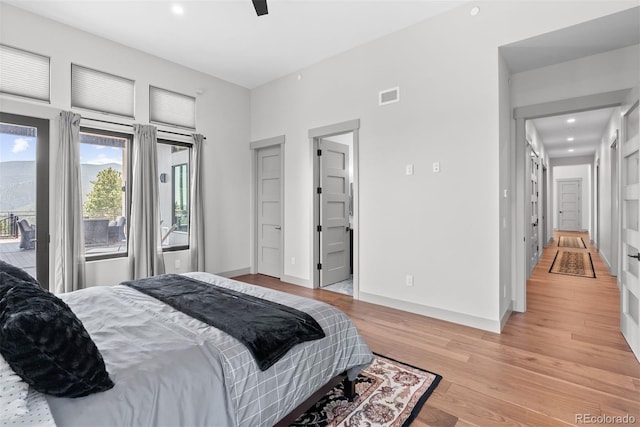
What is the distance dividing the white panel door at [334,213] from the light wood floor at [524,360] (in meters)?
0.86

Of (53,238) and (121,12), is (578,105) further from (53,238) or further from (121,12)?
(53,238)

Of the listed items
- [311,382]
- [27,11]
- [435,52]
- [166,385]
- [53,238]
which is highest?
[27,11]

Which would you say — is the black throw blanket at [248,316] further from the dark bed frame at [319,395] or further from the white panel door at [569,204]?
the white panel door at [569,204]

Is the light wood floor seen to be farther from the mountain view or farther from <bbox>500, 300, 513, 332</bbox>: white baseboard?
the mountain view

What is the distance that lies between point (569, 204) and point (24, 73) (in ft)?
54.8

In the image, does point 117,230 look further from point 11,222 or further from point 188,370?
point 188,370

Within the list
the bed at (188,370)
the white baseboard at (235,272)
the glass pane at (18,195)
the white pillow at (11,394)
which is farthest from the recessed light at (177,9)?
the white baseboard at (235,272)

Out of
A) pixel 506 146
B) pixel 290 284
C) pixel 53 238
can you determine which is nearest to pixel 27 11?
pixel 53 238

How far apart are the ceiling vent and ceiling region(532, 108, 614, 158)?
2.82m

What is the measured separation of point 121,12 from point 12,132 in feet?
5.62

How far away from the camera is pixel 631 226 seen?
2785mm

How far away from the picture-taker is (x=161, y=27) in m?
3.70

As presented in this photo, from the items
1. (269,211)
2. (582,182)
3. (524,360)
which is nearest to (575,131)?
(524,360)

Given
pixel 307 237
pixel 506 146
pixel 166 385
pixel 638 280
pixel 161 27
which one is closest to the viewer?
pixel 166 385
